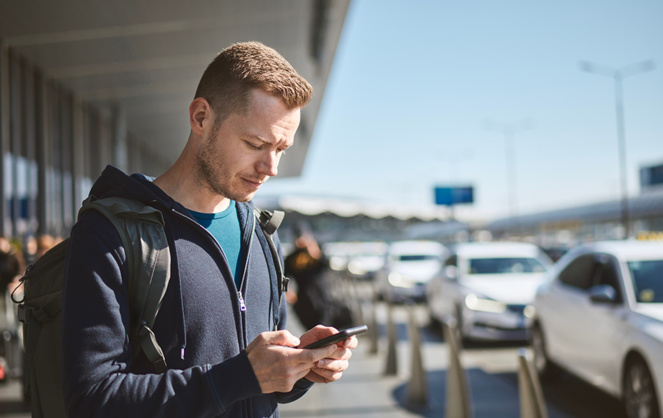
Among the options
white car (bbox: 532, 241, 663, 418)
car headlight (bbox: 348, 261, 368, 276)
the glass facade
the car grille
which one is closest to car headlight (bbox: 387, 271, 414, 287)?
the car grille

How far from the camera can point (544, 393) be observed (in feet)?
27.2

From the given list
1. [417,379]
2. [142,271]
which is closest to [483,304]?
[417,379]

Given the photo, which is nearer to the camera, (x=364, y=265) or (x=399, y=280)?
(x=399, y=280)

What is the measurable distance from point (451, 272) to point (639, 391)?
7.85 m

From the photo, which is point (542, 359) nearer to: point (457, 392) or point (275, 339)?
point (457, 392)

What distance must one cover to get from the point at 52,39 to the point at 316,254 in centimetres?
→ 1089

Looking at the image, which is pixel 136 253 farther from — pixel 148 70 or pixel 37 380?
pixel 148 70

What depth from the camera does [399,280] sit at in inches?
808

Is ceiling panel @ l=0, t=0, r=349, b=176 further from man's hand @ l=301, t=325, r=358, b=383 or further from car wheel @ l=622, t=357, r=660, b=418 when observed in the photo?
man's hand @ l=301, t=325, r=358, b=383

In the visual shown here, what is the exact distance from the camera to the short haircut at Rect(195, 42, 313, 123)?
1.83 metres

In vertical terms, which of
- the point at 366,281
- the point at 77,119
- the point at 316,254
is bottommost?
the point at 366,281

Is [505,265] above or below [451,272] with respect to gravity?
above

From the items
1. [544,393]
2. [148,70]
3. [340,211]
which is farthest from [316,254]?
[340,211]

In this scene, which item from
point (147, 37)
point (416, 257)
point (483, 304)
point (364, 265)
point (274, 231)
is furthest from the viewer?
point (364, 265)
